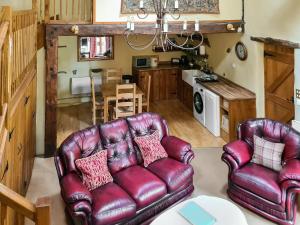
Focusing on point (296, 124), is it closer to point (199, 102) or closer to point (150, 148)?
point (150, 148)

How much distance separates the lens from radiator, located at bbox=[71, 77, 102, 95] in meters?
8.86

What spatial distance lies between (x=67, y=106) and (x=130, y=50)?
2.39 m

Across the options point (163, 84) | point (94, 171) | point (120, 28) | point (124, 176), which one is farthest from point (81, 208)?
point (163, 84)

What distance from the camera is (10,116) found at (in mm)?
2992

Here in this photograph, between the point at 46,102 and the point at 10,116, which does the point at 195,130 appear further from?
the point at 10,116

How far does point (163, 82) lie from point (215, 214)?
6465 mm

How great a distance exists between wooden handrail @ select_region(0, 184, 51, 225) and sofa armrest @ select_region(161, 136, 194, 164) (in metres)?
2.90

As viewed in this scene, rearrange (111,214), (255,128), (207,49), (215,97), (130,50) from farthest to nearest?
(130,50), (207,49), (215,97), (255,128), (111,214)

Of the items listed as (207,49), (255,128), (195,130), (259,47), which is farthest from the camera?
(207,49)

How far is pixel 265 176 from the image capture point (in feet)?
13.1

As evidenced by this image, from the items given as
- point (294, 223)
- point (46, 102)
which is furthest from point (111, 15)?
point (294, 223)

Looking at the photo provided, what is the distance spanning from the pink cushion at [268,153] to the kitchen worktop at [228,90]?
1.95 m

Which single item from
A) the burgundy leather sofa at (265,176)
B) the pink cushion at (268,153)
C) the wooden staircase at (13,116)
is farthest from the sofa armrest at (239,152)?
the wooden staircase at (13,116)

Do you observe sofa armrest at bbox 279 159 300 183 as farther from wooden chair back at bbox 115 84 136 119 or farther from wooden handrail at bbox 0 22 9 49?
wooden chair back at bbox 115 84 136 119
